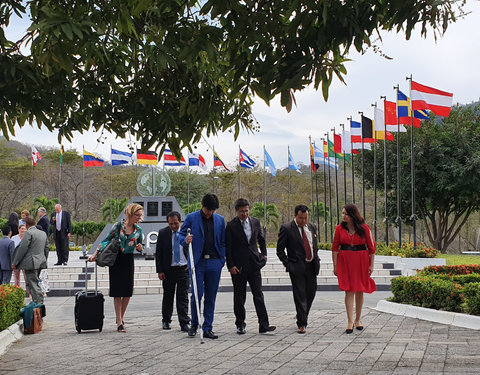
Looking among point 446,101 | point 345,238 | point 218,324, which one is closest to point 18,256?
point 218,324

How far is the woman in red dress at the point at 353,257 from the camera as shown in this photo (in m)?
8.95

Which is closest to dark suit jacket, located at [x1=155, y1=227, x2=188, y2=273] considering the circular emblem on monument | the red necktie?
the red necktie

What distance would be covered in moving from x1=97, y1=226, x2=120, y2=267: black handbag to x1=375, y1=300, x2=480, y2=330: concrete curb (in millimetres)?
4437

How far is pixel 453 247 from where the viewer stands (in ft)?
209

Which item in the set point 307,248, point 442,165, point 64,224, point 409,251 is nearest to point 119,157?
point 64,224

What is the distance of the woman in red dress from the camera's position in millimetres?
8953

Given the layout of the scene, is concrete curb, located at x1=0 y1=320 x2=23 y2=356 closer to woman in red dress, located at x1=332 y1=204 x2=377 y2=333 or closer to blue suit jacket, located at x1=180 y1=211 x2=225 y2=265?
blue suit jacket, located at x1=180 y1=211 x2=225 y2=265

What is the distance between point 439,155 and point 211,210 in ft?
94.1

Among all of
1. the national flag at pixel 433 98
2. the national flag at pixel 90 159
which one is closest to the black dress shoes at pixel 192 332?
the national flag at pixel 433 98

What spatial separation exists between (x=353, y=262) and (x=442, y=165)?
2786 centimetres

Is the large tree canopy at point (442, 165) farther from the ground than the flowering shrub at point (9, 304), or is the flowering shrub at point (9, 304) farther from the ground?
the large tree canopy at point (442, 165)

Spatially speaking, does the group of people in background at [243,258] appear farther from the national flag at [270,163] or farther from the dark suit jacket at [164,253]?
the national flag at [270,163]

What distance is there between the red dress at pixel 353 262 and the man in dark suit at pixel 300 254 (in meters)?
0.41

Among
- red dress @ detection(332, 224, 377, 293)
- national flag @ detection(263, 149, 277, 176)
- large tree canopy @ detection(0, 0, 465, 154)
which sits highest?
national flag @ detection(263, 149, 277, 176)
